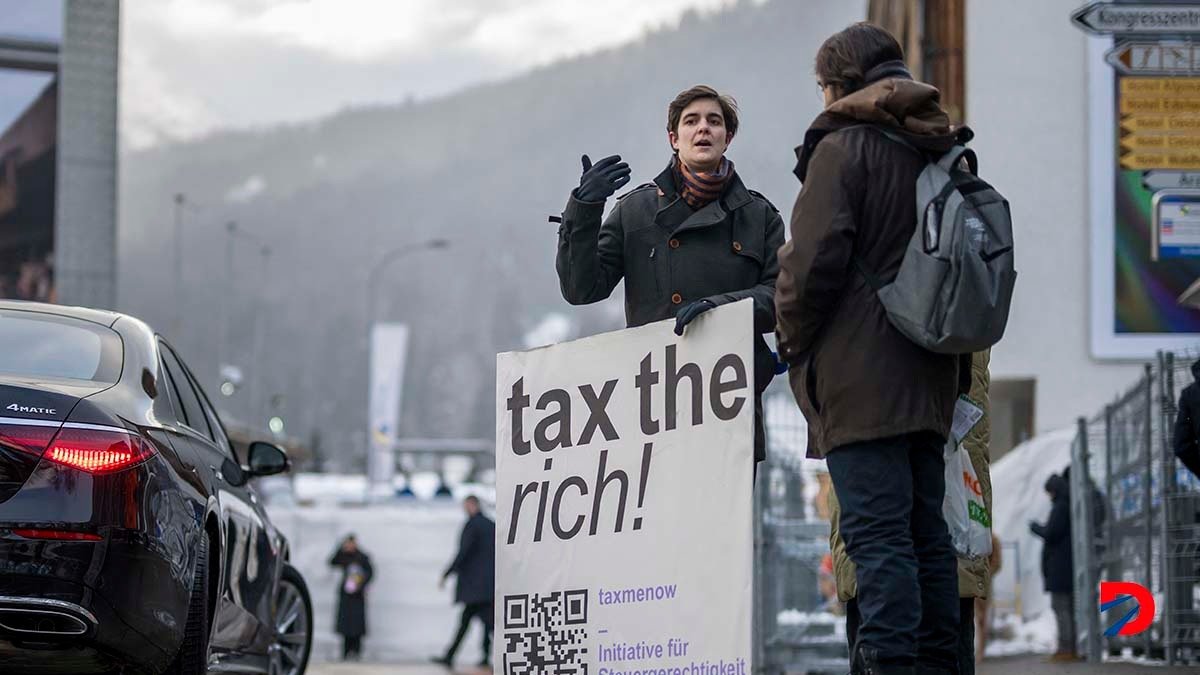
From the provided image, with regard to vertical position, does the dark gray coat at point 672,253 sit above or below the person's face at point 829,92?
below

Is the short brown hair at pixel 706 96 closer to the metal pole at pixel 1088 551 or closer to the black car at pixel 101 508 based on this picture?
the black car at pixel 101 508

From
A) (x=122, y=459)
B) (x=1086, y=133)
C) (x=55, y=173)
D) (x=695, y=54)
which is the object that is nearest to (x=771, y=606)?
(x=122, y=459)

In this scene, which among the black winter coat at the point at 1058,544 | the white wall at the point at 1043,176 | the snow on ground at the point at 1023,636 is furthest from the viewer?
the white wall at the point at 1043,176

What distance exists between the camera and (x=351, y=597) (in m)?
24.2

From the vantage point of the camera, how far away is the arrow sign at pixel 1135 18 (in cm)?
1096

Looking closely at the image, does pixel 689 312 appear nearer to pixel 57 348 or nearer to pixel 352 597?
pixel 57 348

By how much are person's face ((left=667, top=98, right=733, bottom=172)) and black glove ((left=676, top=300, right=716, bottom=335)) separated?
2.33 feet

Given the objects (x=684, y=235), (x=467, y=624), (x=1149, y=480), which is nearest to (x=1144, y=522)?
(x=1149, y=480)

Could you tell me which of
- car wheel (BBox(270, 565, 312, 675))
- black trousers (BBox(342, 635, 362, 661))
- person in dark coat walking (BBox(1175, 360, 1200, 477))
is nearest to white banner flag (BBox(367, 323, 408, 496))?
black trousers (BBox(342, 635, 362, 661))

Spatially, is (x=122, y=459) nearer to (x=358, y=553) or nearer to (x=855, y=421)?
(x=855, y=421)

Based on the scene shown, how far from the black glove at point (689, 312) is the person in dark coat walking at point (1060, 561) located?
1156 centimetres

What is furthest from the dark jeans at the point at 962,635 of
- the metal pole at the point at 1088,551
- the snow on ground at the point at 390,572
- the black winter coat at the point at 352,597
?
the snow on ground at the point at 390,572

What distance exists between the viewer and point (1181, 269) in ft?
88.0

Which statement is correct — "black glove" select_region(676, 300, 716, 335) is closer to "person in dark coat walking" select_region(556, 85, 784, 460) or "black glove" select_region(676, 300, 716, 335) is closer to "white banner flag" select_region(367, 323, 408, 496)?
"person in dark coat walking" select_region(556, 85, 784, 460)
